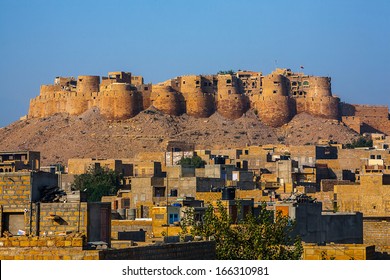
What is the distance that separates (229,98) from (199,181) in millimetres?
49622

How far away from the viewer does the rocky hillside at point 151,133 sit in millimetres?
91812

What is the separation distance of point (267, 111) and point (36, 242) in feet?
279

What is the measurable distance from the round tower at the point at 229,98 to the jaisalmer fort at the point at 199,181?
10 centimetres

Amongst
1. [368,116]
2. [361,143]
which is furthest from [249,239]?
[368,116]

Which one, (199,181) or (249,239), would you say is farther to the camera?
(199,181)

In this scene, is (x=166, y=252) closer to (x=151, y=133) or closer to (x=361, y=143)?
(x=361, y=143)

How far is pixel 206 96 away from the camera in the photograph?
94.4 m

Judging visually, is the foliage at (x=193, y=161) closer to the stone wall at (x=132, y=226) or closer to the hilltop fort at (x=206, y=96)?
the hilltop fort at (x=206, y=96)

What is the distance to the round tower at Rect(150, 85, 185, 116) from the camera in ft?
309

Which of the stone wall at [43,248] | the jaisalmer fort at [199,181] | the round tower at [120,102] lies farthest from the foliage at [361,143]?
the stone wall at [43,248]

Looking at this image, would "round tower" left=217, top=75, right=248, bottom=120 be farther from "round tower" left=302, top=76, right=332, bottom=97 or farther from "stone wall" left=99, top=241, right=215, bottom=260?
"stone wall" left=99, top=241, right=215, bottom=260

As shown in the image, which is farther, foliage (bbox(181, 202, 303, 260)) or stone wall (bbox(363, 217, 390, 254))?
stone wall (bbox(363, 217, 390, 254))

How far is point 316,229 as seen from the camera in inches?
989

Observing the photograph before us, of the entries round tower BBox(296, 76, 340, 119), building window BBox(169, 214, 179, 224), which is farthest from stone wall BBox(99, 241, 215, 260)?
round tower BBox(296, 76, 340, 119)
